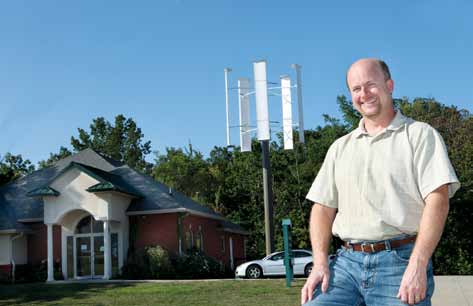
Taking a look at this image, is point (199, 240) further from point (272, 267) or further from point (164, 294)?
point (164, 294)

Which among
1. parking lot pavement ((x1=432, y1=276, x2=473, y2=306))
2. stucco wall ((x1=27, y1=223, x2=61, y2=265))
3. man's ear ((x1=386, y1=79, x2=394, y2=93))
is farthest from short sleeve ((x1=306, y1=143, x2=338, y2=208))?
stucco wall ((x1=27, y1=223, x2=61, y2=265))

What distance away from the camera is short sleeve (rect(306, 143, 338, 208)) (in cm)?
365

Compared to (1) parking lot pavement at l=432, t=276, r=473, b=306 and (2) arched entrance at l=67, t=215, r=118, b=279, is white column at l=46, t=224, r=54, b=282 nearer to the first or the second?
(2) arched entrance at l=67, t=215, r=118, b=279

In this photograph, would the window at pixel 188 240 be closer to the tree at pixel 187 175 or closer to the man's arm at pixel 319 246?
the tree at pixel 187 175

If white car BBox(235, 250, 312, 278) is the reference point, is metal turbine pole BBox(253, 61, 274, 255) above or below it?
above

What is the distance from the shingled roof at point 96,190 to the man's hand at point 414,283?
2367cm

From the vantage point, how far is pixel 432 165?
324 cm

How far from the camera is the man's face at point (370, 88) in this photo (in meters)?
3.46

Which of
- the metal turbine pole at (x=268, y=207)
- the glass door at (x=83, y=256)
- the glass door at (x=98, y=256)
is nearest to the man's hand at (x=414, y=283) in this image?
the metal turbine pole at (x=268, y=207)

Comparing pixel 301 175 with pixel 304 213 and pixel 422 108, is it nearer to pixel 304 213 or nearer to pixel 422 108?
pixel 304 213

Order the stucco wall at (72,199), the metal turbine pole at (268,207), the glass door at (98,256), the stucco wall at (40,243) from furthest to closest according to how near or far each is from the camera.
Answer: the stucco wall at (40,243)
the glass door at (98,256)
the stucco wall at (72,199)
the metal turbine pole at (268,207)

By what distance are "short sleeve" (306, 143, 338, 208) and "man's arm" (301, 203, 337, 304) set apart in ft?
0.14

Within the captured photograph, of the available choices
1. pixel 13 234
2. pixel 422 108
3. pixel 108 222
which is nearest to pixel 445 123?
pixel 422 108

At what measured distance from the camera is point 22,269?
28.2 metres
